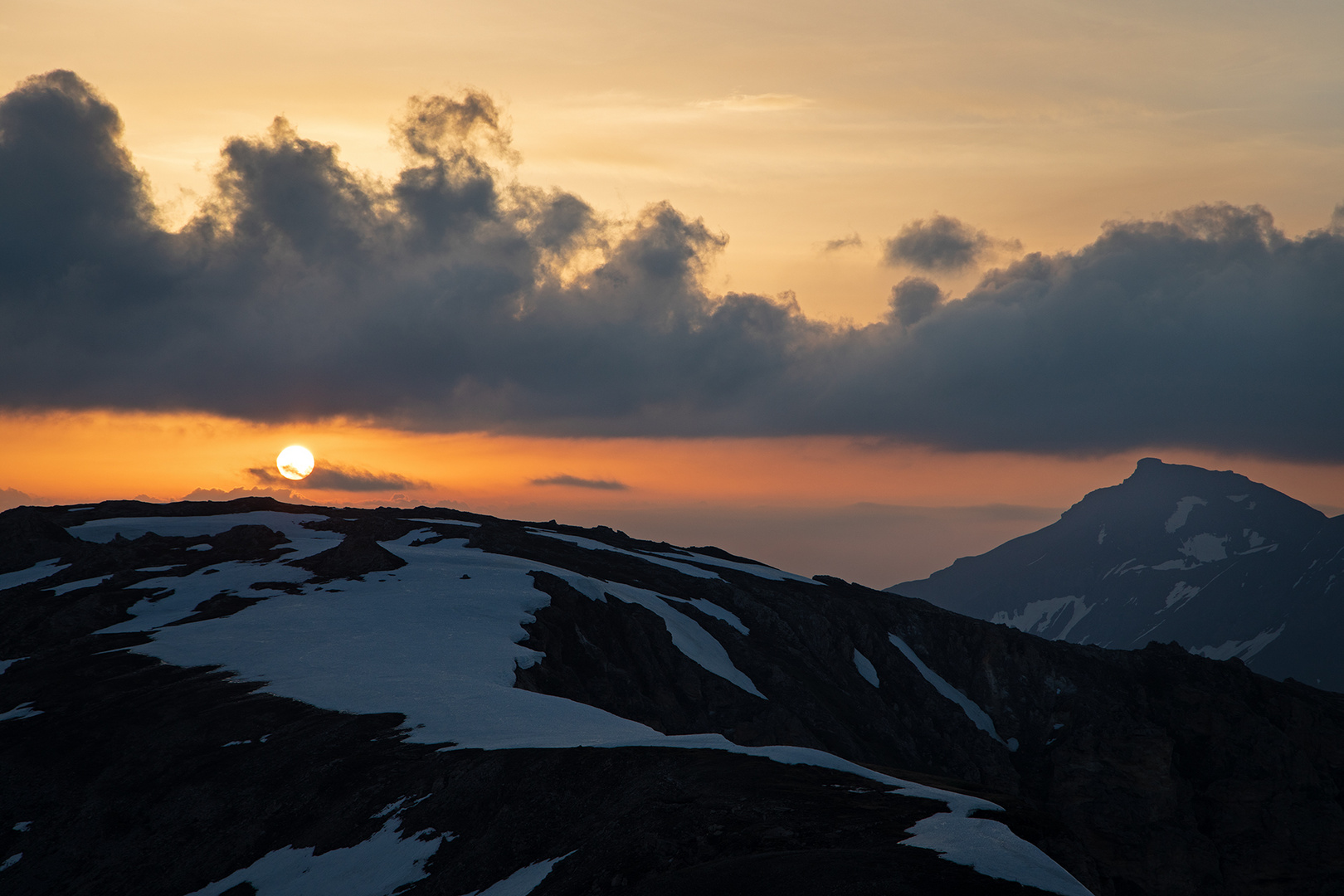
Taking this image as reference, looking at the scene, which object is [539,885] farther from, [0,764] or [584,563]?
[584,563]

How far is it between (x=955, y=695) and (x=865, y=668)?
34.6ft

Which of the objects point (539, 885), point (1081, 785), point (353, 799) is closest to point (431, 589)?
point (353, 799)

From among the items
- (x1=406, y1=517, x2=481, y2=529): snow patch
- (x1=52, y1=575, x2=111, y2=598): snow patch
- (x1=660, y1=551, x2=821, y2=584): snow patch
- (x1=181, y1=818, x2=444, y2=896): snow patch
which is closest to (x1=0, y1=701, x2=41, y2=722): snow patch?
(x1=181, y1=818, x2=444, y2=896): snow patch

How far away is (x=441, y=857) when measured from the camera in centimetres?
3319

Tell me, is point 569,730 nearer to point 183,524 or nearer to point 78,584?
point 78,584

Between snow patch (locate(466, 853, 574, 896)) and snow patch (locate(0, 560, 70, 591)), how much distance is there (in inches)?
2523

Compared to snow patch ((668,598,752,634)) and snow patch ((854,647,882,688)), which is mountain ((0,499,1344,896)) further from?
snow patch ((668,598,752,634))

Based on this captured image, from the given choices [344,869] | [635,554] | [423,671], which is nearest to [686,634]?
[635,554]

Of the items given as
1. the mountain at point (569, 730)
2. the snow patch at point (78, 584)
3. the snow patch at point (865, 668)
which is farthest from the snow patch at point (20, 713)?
the snow patch at point (865, 668)

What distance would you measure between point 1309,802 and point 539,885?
270ft

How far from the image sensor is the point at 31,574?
269ft

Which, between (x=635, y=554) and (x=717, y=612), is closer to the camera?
(x=717, y=612)

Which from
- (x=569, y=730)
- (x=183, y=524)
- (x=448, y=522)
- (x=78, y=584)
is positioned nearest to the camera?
(x=569, y=730)

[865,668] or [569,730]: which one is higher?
[569,730]
